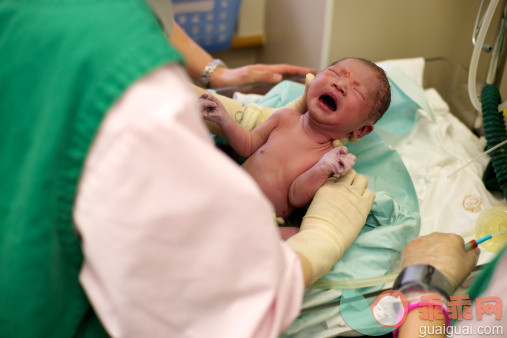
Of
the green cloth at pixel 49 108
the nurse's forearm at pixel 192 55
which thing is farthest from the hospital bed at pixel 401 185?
the green cloth at pixel 49 108

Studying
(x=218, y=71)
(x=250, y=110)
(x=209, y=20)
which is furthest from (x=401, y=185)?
(x=209, y=20)

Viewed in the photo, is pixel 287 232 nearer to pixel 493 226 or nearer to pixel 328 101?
pixel 328 101

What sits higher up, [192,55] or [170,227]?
[170,227]

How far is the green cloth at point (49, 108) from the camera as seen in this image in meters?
0.47

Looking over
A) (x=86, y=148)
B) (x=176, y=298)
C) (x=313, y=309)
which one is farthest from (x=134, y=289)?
(x=313, y=309)

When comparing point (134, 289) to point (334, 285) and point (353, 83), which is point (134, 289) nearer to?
point (334, 285)

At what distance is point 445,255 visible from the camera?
0.81 m

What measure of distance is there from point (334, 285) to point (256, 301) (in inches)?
13.0

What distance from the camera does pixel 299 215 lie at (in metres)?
1.09

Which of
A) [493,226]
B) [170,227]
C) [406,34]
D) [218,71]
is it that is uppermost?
[170,227]

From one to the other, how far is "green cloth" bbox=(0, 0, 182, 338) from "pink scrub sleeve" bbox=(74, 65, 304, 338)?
0.07ft

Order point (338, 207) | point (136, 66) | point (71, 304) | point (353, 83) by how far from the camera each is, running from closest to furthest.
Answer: point (136, 66)
point (71, 304)
point (338, 207)
point (353, 83)

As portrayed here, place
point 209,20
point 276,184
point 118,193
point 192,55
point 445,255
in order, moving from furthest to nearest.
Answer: point 209,20
point 192,55
point 276,184
point 445,255
point 118,193

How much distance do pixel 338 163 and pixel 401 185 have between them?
0.78 feet
